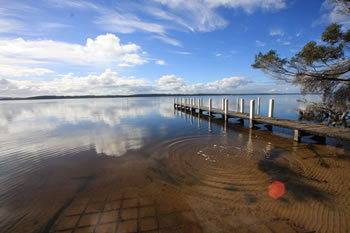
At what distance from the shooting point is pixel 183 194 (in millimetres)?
4293

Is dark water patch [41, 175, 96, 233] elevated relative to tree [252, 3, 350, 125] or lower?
lower

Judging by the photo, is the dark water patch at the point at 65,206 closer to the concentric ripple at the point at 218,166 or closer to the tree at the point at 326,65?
the concentric ripple at the point at 218,166

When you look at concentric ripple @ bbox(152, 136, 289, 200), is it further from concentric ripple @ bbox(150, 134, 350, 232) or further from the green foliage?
the green foliage

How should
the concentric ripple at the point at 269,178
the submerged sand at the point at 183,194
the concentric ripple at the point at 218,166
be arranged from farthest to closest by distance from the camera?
the concentric ripple at the point at 218,166 < the concentric ripple at the point at 269,178 < the submerged sand at the point at 183,194

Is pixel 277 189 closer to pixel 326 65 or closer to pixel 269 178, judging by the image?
pixel 269 178

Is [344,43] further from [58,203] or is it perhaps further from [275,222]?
[58,203]

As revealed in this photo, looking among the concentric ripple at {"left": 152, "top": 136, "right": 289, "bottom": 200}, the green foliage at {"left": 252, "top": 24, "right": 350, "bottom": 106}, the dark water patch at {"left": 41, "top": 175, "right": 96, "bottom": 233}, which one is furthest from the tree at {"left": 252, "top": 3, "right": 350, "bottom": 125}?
the dark water patch at {"left": 41, "top": 175, "right": 96, "bottom": 233}

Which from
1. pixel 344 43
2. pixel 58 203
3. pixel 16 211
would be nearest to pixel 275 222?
pixel 58 203

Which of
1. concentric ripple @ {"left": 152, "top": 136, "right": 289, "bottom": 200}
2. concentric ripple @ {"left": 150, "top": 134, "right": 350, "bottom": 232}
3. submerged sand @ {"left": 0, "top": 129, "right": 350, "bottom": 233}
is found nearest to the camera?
submerged sand @ {"left": 0, "top": 129, "right": 350, "bottom": 233}

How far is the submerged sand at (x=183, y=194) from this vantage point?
130 inches

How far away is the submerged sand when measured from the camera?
330 cm

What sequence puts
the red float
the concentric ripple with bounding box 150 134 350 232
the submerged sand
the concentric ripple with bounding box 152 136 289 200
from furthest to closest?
the concentric ripple with bounding box 152 136 289 200 < the red float < the concentric ripple with bounding box 150 134 350 232 < the submerged sand

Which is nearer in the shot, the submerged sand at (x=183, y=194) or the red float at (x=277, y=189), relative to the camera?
the submerged sand at (x=183, y=194)

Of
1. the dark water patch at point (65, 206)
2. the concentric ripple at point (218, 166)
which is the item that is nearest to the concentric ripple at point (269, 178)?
the concentric ripple at point (218, 166)
